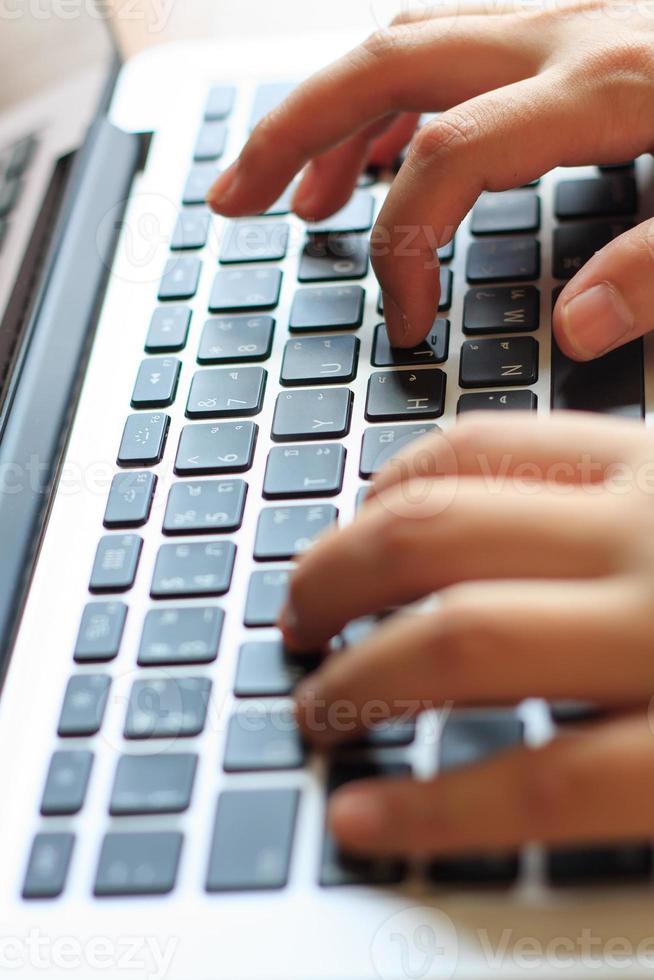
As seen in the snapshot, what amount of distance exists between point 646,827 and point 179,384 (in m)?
0.28

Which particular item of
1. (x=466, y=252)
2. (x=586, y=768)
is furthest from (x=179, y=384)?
(x=586, y=768)

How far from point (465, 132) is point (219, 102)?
0.69 ft

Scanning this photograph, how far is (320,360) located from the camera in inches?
17.7

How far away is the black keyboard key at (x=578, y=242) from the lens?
0.46 m

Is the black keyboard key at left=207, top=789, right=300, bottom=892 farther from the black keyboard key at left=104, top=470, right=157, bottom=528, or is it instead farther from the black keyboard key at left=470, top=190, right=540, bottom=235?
the black keyboard key at left=470, top=190, right=540, bottom=235

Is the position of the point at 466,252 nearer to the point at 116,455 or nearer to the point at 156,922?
the point at 116,455

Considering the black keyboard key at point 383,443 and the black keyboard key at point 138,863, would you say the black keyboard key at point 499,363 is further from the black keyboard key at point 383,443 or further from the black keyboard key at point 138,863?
the black keyboard key at point 138,863

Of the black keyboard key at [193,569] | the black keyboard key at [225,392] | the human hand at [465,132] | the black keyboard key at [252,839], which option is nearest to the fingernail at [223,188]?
the human hand at [465,132]

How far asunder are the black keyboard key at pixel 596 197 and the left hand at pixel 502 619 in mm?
176

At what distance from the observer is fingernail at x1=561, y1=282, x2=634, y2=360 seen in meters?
0.40

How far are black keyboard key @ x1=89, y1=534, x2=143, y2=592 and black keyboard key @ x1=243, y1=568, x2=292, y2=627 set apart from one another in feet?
0.16

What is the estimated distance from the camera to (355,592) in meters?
0.32

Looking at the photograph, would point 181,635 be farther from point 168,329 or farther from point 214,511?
point 168,329

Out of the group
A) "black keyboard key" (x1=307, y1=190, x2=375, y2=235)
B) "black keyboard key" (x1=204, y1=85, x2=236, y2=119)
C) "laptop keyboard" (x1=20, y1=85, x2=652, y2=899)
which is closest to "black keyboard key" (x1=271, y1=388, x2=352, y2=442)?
"laptop keyboard" (x1=20, y1=85, x2=652, y2=899)
